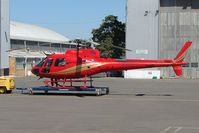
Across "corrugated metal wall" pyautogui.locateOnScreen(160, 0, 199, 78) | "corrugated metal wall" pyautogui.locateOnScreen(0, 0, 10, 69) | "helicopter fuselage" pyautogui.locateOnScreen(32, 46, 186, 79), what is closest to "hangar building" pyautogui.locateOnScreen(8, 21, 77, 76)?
"corrugated metal wall" pyautogui.locateOnScreen(0, 0, 10, 69)

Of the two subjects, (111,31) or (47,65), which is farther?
(111,31)

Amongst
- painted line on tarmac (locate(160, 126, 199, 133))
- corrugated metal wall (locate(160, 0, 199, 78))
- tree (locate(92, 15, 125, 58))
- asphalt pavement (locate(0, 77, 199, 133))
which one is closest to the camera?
painted line on tarmac (locate(160, 126, 199, 133))

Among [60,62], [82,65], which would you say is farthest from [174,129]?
[60,62]

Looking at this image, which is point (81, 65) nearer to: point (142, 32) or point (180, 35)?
point (142, 32)

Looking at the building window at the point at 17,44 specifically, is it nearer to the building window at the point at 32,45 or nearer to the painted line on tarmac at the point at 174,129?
the building window at the point at 32,45

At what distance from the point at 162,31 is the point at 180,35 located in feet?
10.4

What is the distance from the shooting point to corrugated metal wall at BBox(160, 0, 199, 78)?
188 ft

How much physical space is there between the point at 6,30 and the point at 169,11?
93.8ft

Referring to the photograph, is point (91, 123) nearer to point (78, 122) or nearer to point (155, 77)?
point (78, 122)

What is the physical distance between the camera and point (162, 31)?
189 ft

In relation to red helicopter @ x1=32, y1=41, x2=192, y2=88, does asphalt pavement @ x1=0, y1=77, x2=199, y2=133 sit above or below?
below

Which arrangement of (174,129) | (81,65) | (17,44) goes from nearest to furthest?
(174,129) → (81,65) → (17,44)

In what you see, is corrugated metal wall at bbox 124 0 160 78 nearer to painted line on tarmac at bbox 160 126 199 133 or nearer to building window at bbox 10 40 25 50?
building window at bbox 10 40 25 50

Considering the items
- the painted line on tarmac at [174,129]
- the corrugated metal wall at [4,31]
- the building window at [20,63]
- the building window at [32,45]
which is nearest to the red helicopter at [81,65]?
the painted line on tarmac at [174,129]
